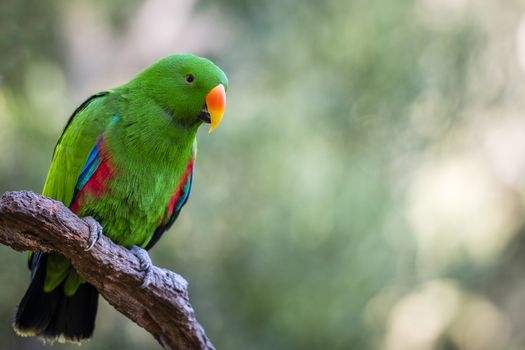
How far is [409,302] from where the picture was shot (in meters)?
6.88

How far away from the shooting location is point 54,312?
11.3ft

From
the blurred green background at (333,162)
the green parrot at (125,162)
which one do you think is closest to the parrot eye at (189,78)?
the green parrot at (125,162)

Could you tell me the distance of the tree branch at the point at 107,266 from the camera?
244cm

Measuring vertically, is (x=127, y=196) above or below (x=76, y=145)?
below

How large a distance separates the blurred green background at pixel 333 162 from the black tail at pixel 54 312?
238cm

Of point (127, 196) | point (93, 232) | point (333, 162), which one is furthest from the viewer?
point (333, 162)

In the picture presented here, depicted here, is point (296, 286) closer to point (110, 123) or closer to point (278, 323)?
point (278, 323)

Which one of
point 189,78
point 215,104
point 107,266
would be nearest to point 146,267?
point 107,266

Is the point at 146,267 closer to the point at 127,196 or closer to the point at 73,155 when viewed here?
the point at 127,196

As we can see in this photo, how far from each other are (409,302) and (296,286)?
1.45 m

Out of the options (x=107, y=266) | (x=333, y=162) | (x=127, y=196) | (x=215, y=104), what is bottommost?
(x=107, y=266)

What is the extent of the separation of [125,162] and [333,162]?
11.8 feet

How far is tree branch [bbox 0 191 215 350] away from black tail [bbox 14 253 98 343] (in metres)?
0.43

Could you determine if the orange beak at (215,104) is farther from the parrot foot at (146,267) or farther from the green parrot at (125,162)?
the parrot foot at (146,267)
